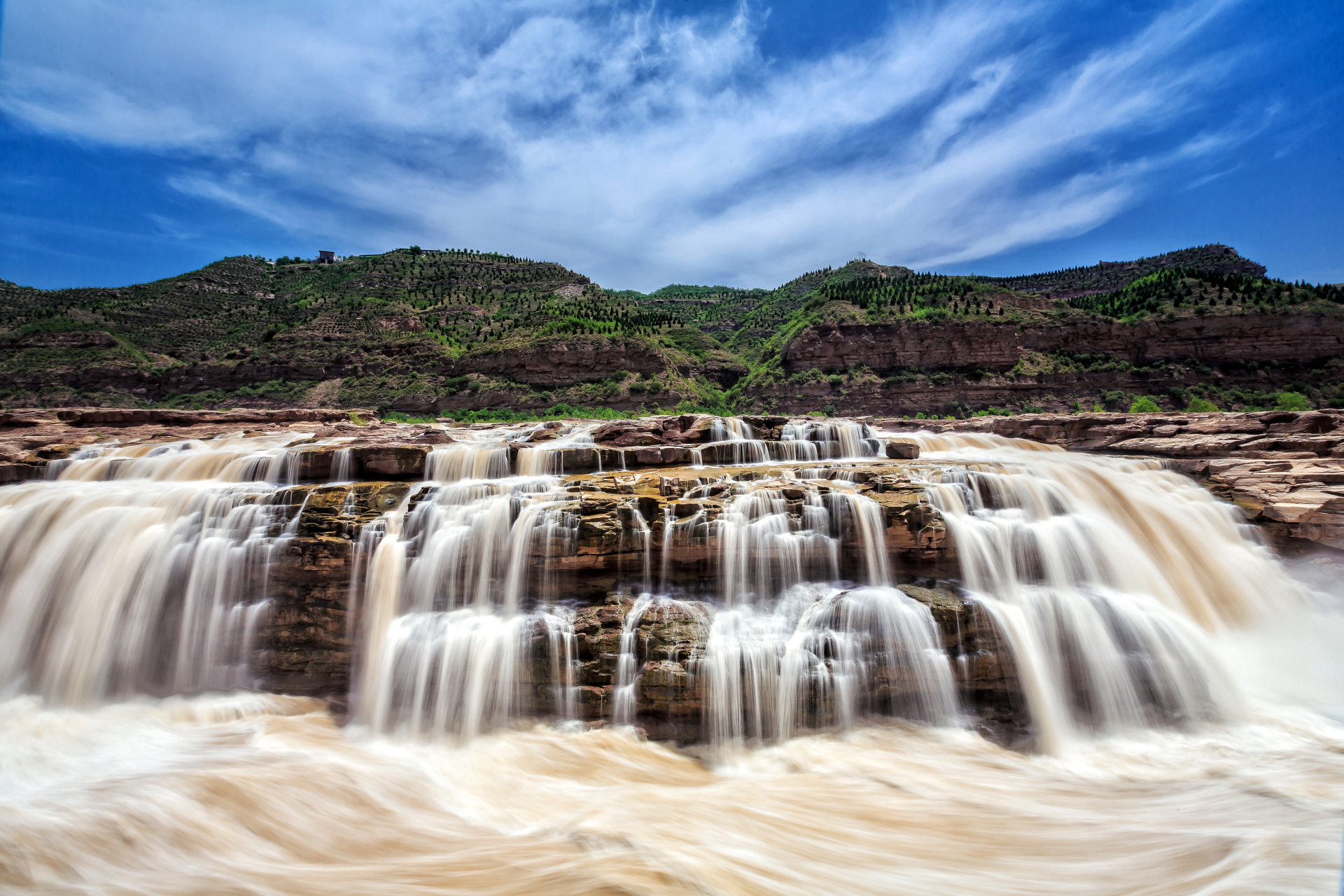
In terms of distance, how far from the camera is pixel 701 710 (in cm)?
716

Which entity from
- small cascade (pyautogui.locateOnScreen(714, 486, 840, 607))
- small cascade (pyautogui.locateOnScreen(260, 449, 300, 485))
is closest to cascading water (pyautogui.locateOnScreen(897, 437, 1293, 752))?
small cascade (pyautogui.locateOnScreen(714, 486, 840, 607))

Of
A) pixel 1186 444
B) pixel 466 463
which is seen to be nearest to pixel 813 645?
pixel 466 463

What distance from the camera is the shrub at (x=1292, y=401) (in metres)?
33.2

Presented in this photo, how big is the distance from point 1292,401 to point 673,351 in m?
50.7

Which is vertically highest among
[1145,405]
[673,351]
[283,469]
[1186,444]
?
[673,351]

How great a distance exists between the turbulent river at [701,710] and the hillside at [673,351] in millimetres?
38269

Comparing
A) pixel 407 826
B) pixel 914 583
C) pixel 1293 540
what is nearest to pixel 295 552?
pixel 407 826

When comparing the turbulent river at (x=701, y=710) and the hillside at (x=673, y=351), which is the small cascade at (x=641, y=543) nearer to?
the turbulent river at (x=701, y=710)

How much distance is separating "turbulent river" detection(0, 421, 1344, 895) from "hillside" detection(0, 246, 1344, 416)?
38.3 m

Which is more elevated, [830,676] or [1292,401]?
[1292,401]

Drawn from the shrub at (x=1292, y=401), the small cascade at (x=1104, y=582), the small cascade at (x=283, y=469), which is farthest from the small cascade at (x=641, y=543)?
the shrub at (x=1292, y=401)

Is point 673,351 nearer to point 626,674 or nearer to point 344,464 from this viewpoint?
point 344,464

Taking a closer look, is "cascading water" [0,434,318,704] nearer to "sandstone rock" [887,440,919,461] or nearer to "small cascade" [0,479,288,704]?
"small cascade" [0,479,288,704]

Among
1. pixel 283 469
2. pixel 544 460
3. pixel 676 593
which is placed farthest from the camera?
pixel 544 460
